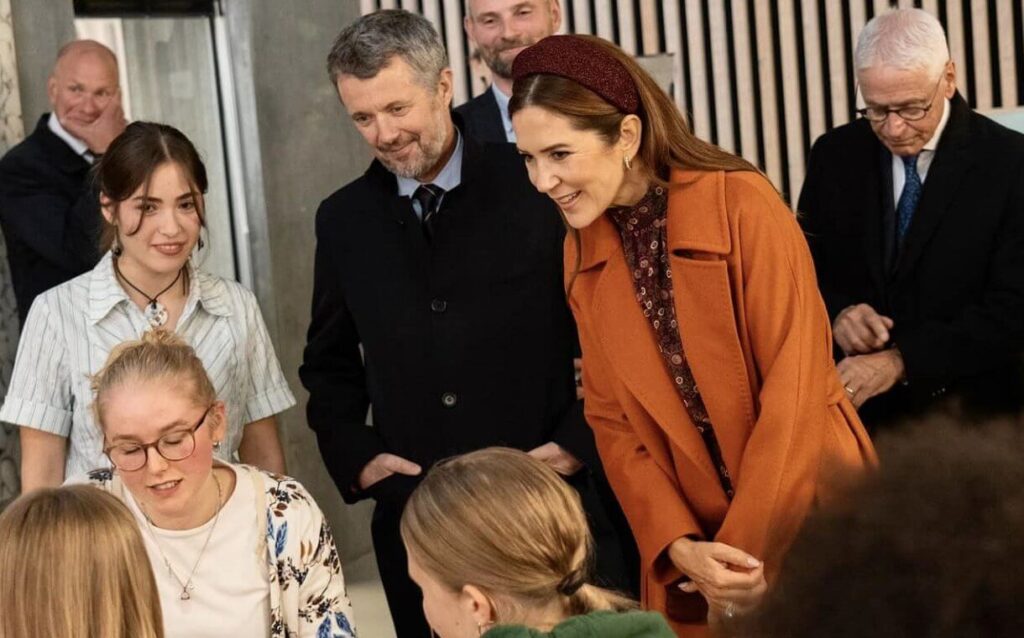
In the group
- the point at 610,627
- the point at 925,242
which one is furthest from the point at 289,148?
the point at 610,627

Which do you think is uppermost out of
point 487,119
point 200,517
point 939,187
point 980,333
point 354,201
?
point 487,119

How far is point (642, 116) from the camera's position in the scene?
9.24 ft

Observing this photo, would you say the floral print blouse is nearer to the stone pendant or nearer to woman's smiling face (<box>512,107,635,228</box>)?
woman's smiling face (<box>512,107,635,228</box>)

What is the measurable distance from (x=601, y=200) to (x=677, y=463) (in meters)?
0.52

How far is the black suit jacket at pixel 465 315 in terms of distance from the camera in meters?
3.40

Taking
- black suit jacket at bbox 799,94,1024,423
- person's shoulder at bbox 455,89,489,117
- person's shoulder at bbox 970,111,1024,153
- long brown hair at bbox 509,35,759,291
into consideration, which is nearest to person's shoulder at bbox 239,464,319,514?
long brown hair at bbox 509,35,759,291

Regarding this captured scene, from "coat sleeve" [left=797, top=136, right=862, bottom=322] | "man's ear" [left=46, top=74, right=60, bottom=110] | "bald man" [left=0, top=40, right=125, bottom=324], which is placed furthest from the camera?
"man's ear" [left=46, top=74, right=60, bottom=110]

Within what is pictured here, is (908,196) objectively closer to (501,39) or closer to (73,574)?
(501,39)

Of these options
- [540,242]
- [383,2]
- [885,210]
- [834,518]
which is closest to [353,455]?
[540,242]

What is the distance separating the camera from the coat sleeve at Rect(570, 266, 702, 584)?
2.90 m

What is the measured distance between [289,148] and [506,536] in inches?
166

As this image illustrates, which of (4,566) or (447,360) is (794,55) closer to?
(447,360)

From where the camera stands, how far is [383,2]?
6.51 m

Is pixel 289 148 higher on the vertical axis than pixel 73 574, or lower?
higher
